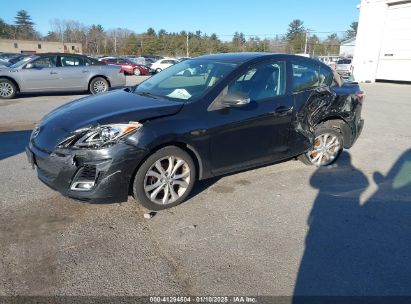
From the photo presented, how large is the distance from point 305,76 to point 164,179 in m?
2.56

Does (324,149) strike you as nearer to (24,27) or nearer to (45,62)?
(45,62)

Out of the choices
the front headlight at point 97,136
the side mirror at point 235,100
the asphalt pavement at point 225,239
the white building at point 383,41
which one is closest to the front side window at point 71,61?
the asphalt pavement at point 225,239

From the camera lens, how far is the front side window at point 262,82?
4.14 metres

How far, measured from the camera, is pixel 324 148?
5.26 meters

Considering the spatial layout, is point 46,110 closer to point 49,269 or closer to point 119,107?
point 119,107

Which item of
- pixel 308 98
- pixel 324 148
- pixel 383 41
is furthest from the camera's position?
pixel 383 41

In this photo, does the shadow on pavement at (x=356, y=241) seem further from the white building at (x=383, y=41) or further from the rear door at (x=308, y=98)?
the white building at (x=383, y=41)

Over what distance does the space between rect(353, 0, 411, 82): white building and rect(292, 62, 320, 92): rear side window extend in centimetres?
2016

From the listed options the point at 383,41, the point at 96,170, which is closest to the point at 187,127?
the point at 96,170

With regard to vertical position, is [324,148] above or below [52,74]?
below

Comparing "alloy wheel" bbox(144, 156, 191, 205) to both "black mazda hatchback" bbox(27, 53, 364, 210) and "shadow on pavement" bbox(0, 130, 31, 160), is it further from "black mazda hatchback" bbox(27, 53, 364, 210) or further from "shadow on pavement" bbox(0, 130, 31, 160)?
"shadow on pavement" bbox(0, 130, 31, 160)

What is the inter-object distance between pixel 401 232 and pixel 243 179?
1.97 m

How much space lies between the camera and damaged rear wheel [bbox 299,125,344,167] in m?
5.15

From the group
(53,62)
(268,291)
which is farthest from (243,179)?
(53,62)
